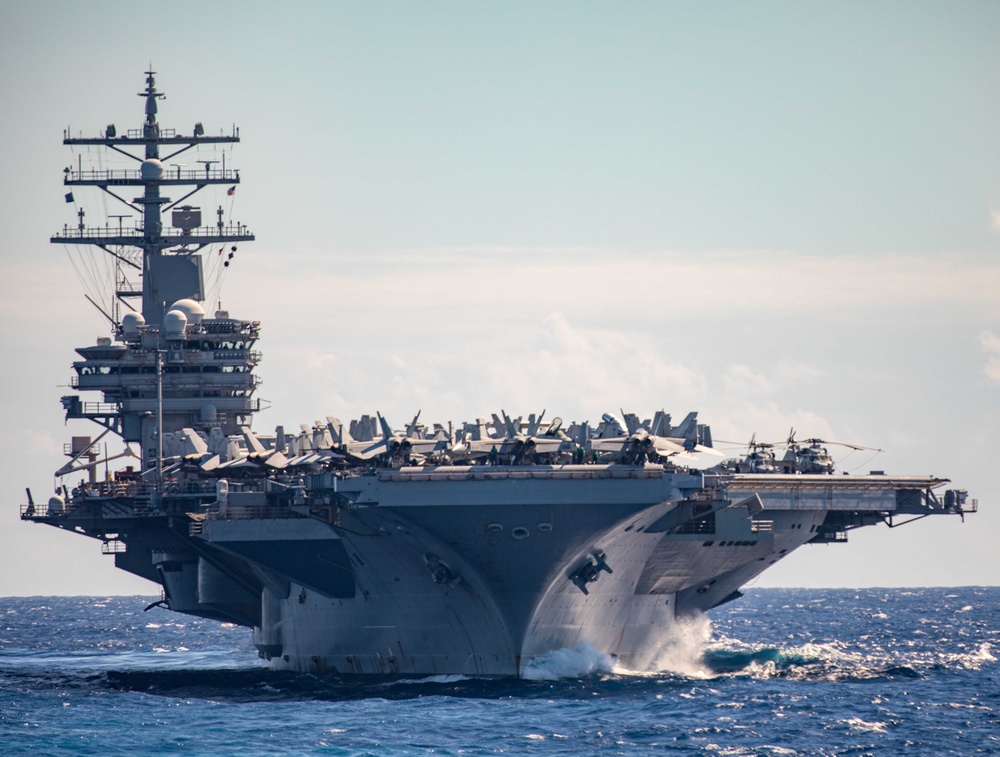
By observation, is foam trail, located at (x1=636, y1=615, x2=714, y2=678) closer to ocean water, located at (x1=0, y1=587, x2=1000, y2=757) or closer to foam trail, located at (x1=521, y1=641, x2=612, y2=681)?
ocean water, located at (x1=0, y1=587, x2=1000, y2=757)

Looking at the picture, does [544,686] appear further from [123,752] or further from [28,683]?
[28,683]

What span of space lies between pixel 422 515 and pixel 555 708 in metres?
4.20

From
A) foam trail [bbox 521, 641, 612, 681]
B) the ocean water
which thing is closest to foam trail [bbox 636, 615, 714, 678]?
the ocean water

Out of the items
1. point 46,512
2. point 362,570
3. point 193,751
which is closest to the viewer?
point 193,751

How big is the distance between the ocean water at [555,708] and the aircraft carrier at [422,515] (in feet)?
3.35

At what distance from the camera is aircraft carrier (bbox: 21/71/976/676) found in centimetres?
3056

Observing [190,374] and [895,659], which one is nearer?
[895,659]

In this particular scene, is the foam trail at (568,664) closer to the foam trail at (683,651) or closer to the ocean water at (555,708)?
the ocean water at (555,708)

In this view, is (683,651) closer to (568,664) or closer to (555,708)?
(568,664)

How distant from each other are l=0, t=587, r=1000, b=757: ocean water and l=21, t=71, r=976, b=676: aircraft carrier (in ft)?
3.35

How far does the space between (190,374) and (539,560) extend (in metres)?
18.2

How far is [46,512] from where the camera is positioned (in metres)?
42.2

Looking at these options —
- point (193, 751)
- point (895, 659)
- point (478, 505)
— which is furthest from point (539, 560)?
point (895, 659)

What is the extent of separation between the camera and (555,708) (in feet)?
94.1
